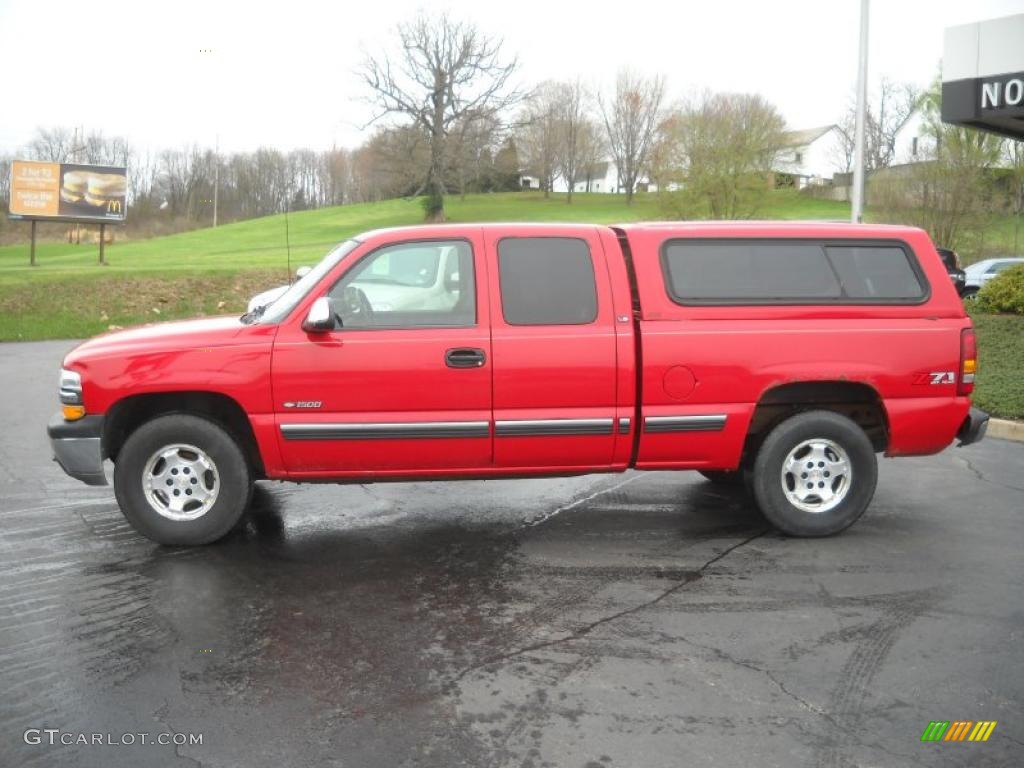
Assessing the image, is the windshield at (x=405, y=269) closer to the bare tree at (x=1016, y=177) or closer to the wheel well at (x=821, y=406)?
the wheel well at (x=821, y=406)

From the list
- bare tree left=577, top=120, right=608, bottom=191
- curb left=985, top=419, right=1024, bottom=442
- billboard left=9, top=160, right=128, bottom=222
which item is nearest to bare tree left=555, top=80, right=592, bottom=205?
bare tree left=577, top=120, right=608, bottom=191

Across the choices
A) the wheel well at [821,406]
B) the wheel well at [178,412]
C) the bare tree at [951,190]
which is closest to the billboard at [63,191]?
the bare tree at [951,190]

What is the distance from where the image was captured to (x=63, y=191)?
33.4m

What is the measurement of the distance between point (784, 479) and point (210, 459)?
3.53 metres

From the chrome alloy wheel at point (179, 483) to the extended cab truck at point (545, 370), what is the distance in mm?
13

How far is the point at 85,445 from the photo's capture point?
5.83m

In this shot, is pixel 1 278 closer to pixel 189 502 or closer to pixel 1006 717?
pixel 189 502

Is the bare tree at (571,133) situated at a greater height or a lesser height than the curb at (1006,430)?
greater

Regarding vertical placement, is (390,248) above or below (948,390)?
above

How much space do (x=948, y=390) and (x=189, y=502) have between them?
473 cm

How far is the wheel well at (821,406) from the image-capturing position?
632 cm

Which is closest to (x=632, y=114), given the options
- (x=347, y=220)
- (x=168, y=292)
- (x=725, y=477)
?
(x=347, y=220)

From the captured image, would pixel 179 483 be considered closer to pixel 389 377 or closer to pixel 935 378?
pixel 389 377

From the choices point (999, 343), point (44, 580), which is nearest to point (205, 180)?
point (999, 343)
